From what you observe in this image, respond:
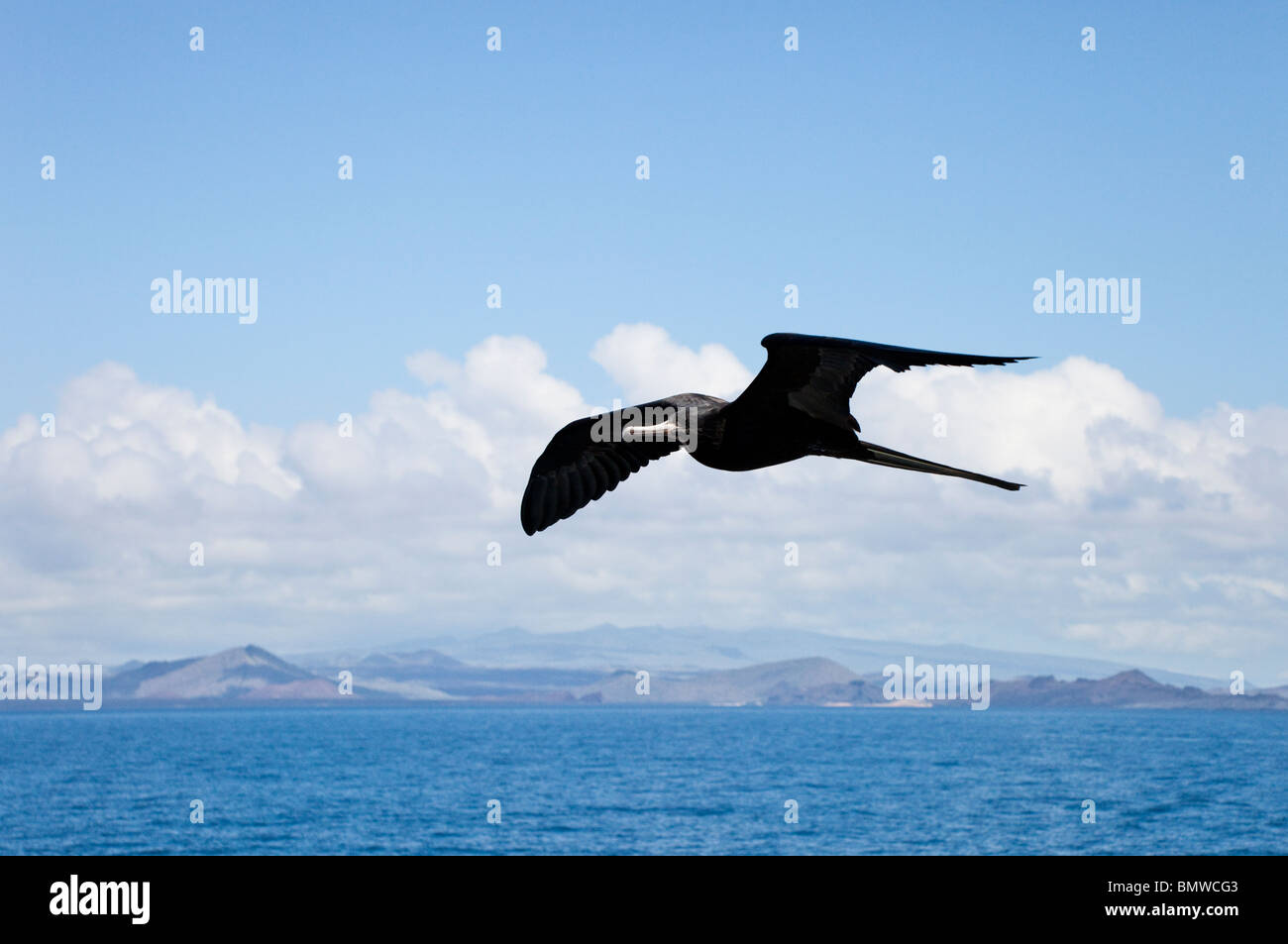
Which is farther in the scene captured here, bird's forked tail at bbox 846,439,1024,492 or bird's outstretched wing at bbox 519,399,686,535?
bird's outstretched wing at bbox 519,399,686,535

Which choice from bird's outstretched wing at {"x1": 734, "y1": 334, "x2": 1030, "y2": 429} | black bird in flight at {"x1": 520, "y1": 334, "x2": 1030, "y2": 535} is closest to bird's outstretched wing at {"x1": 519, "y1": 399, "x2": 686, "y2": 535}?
black bird in flight at {"x1": 520, "y1": 334, "x2": 1030, "y2": 535}

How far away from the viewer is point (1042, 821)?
153500 millimetres

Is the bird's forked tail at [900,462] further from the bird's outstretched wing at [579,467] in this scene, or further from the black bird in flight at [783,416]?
the bird's outstretched wing at [579,467]

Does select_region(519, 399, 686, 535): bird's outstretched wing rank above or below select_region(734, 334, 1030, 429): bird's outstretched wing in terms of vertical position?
below

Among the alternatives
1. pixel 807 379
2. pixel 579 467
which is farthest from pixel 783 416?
pixel 579 467

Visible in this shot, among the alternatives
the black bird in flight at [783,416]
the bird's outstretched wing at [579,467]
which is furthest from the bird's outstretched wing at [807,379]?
the bird's outstretched wing at [579,467]

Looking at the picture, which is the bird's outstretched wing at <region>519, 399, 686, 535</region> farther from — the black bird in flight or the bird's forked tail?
the bird's forked tail

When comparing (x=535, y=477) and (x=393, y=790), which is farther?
(x=393, y=790)

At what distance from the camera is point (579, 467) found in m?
6.61

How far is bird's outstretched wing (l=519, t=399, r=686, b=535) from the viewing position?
624cm
